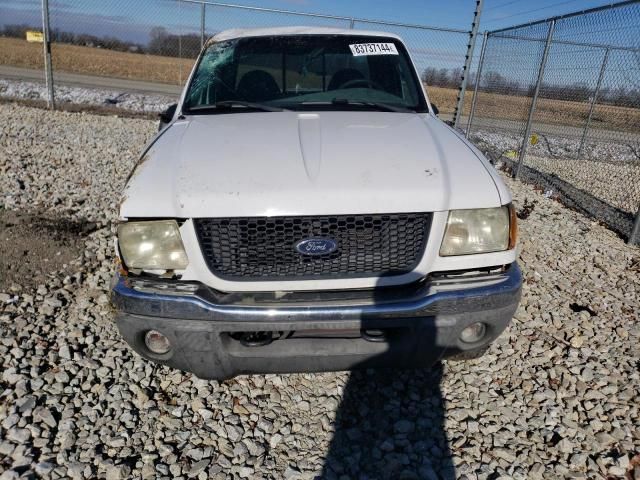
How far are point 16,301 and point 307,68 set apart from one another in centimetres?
274

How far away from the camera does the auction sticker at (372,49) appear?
3.62 metres

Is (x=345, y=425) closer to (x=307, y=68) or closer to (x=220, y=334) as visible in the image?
(x=220, y=334)

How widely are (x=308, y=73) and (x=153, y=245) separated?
211 cm

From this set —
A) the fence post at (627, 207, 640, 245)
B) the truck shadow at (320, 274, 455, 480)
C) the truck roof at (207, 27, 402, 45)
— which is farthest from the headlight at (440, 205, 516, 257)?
the fence post at (627, 207, 640, 245)

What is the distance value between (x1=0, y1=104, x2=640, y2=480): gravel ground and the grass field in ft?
22.8

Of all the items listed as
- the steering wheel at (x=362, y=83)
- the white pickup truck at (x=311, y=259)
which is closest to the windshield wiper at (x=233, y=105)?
the steering wheel at (x=362, y=83)

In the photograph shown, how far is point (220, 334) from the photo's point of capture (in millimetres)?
2057

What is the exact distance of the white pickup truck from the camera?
2018mm

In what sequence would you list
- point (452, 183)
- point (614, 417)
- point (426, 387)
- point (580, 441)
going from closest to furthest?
1. point (452, 183)
2. point (580, 441)
3. point (614, 417)
4. point (426, 387)

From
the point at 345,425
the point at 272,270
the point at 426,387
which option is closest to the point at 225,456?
the point at 345,425

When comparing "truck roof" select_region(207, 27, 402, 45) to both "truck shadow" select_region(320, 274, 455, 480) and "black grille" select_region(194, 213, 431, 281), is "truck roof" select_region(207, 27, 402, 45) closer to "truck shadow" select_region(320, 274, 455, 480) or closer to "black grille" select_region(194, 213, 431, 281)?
"black grille" select_region(194, 213, 431, 281)

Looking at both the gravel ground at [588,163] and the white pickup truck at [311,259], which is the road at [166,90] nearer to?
the gravel ground at [588,163]

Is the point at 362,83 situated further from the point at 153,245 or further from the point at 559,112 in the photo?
the point at 559,112

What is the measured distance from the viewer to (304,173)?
6.99 ft
